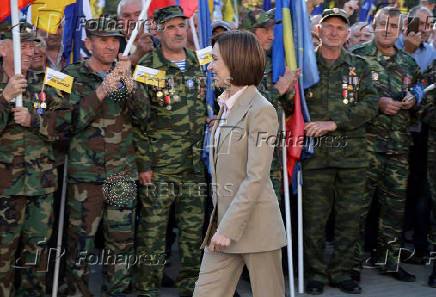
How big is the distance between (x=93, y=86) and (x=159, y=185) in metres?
1.07

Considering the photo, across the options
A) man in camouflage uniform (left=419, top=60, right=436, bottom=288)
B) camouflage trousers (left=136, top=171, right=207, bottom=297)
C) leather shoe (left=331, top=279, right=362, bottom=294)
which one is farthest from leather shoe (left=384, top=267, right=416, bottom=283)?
camouflage trousers (left=136, top=171, right=207, bottom=297)

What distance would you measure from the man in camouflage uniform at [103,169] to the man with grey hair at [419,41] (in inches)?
150

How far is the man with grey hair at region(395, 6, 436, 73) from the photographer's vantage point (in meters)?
7.98

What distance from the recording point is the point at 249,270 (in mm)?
3713

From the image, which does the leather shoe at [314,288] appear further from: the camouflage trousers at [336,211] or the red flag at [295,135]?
the red flag at [295,135]

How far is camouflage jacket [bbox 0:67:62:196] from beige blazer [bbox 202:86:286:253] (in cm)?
217

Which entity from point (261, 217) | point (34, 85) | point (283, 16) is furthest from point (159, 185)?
point (261, 217)

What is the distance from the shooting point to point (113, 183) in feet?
18.7

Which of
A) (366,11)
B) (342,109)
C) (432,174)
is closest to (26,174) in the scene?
(342,109)

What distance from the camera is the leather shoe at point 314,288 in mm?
6297

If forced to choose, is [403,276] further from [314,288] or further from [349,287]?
[314,288]

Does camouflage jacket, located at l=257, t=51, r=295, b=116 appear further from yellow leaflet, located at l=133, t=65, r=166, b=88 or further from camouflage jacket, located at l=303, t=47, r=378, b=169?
yellow leaflet, located at l=133, t=65, r=166, b=88

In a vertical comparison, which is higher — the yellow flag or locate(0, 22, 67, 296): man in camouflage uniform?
the yellow flag

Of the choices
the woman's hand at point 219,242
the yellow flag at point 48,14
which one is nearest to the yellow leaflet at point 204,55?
the yellow flag at point 48,14
